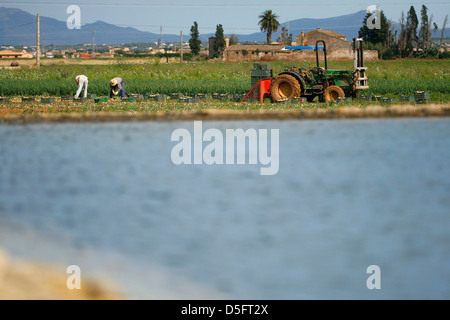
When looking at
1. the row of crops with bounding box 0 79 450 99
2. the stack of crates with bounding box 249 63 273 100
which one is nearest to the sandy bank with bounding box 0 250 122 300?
the stack of crates with bounding box 249 63 273 100

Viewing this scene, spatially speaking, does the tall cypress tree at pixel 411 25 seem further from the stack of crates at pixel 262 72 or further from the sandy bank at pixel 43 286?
the sandy bank at pixel 43 286

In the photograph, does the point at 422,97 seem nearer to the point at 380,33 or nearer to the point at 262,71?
the point at 262,71

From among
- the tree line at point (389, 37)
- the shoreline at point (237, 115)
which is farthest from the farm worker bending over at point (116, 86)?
Result: the tree line at point (389, 37)

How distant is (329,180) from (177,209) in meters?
2.36

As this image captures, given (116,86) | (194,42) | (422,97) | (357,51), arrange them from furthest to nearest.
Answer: (194,42), (116,86), (422,97), (357,51)

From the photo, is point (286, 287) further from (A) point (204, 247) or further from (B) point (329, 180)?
(B) point (329, 180)

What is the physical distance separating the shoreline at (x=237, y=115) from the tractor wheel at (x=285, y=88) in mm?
2183

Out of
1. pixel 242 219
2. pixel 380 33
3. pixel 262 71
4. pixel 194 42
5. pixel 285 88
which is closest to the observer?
pixel 242 219

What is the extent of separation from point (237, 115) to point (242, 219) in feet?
35.7

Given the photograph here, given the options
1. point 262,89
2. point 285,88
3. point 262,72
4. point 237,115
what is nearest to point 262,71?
point 262,72

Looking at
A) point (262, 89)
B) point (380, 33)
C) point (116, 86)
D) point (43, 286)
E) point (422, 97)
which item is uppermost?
point (380, 33)

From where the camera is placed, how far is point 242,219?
7.63 meters

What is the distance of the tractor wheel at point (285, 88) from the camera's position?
2030 centimetres
